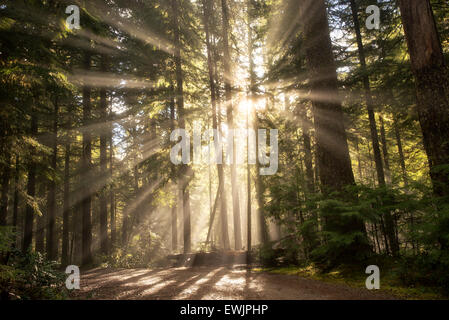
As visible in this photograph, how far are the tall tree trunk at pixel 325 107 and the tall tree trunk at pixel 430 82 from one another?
2.16 meters

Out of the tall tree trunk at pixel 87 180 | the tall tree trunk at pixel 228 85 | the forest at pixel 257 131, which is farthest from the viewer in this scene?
the tall tree trunk at pixel 228 85

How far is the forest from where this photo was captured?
5539 millimetres

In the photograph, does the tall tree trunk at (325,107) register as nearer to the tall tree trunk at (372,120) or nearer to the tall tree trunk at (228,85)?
the tall tree trunk at (372,120)

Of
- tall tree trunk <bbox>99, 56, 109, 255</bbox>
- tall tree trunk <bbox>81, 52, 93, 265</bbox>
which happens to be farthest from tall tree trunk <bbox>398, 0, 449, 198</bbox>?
tall tree trunk <bbox>81, 52, 93, 265</bbox>

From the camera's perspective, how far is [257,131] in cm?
1441

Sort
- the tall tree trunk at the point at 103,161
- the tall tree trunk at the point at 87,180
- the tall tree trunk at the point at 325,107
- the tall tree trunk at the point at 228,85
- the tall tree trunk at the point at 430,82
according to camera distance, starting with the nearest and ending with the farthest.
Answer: the tall tree trunk at the point at 430,82 → the tall tree trunk at the point at 325,107 → the tall tree trunk at the point at 87,180 → the tall tree trunk at the point at 103,161 → the tall tree trunk at the point at 228,85

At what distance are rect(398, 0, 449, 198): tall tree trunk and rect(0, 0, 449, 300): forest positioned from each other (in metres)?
0.03

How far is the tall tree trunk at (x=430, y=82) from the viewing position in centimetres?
542

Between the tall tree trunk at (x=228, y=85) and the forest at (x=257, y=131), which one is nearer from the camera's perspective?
the forest at (x=257, y=131)

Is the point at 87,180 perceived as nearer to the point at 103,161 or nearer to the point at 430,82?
the point at 103,161

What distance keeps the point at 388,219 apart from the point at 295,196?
2.86m

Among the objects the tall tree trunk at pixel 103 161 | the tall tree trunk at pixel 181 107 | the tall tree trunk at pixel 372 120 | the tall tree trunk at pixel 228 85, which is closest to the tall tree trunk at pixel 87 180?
the tall tree trunk at pixel 103 161

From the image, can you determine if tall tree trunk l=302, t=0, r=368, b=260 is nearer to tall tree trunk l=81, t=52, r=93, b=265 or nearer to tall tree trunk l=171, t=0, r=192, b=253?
tall tree trunk l=171, t=0, r=192, b=253

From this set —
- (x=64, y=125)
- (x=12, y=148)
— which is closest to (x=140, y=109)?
(x=64, y=125)
